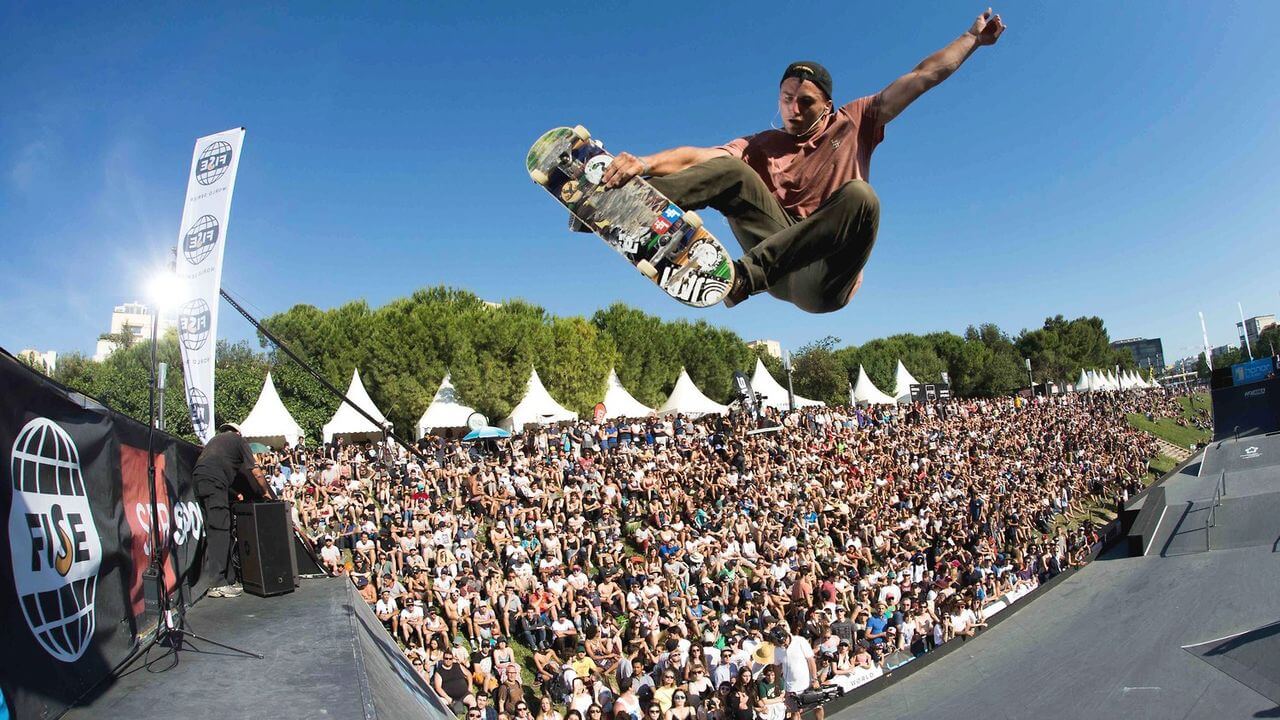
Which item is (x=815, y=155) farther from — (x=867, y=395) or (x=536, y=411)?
(x=867, y=395)

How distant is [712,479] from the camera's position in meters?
18.3

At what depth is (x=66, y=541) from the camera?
4176 millimetres

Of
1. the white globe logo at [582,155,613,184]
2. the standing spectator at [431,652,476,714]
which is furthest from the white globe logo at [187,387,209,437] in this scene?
the white globe logo at [582,155,613,184]

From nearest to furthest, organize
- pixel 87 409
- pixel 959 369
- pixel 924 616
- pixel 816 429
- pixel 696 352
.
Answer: pixel 87 409 < pixel 924 616 < pixel 816 429 < pixel 696 352 < pixel 959 369

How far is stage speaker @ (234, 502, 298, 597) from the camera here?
6.76 m

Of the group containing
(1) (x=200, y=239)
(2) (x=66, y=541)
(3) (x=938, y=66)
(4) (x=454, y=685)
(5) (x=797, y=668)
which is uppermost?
(1) (x=200, y=239)

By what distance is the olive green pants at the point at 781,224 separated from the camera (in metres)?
3.54

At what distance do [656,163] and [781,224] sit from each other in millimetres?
743

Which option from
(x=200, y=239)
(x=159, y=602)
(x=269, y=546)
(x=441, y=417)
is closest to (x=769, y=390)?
(x=441, y=417)

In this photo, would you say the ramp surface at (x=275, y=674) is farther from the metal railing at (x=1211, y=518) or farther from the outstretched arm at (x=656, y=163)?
the metal railing at (x=1211, y=518)

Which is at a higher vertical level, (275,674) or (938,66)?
(938,66)

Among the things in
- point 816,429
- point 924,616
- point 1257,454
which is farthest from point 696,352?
point 924,616

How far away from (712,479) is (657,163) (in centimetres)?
1538

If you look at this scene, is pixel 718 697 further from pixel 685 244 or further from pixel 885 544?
pixel 885 544
